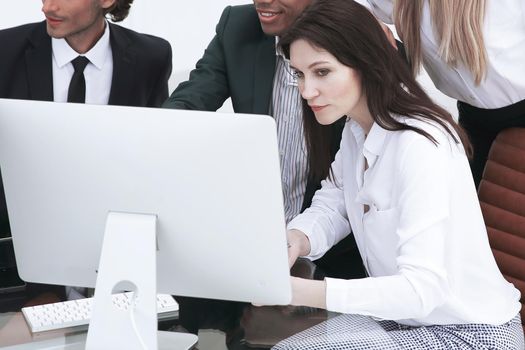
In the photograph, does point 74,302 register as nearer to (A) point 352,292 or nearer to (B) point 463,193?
(A) point 352,292

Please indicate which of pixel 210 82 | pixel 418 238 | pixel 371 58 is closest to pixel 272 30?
pixel 210 82

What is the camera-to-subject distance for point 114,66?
3309mm

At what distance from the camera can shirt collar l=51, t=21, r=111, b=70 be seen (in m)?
3.24

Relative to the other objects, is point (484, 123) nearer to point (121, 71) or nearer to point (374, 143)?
point (374, 143)

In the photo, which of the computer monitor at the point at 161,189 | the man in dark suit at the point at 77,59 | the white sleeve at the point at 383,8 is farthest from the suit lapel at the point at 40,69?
the computer monitor at the point at 161,189

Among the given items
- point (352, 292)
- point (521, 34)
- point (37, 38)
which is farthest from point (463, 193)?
point (37, 38)

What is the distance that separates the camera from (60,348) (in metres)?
1.93

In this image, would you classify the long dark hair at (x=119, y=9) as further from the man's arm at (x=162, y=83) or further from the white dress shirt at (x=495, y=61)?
the white dress shirt at (x=495, y=61)

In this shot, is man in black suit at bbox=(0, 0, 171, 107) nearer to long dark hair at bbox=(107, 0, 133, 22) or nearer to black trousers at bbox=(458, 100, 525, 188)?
long dark hair at bbox=(107, 0, 133, 22)

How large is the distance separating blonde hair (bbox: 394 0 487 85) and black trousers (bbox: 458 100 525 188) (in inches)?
5.3

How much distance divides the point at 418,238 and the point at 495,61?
978 mm

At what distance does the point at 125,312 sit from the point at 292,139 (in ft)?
4.37

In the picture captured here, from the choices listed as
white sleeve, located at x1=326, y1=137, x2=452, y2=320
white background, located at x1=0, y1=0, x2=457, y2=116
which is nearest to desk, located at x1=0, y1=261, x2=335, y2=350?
white sleeve, located at x1=326, y1=137, x2=452, y2=320

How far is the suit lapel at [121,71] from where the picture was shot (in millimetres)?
3303
